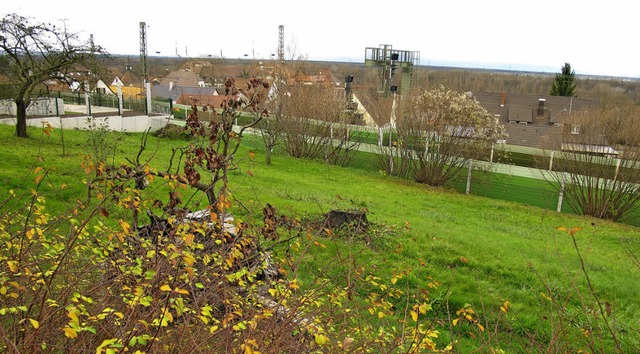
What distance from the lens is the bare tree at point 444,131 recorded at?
52.6ft

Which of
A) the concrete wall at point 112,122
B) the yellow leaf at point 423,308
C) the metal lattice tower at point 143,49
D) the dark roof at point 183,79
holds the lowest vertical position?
the concrete wall at point 112,122

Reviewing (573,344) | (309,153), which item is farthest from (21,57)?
(573,344)

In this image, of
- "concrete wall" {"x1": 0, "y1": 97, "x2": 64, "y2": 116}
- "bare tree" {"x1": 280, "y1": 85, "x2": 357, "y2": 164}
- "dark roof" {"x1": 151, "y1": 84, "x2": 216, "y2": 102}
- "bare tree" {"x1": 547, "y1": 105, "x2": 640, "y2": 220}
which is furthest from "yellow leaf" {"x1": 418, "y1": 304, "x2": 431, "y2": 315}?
"dark roof" {"x1": 151, "y1": 84, "x2": 216, "y2": 102}

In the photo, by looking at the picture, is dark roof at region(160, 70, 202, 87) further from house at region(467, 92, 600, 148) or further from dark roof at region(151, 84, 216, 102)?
house at region(467, 92, 600, 148)

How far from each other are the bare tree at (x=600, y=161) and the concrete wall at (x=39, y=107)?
20.0 meters

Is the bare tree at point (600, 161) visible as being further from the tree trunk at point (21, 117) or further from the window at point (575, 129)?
the tree trunk at point (21, 117)

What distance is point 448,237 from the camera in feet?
29.0

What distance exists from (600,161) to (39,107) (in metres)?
21.7

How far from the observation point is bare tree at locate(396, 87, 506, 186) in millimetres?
16031

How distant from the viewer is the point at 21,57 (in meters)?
15.8

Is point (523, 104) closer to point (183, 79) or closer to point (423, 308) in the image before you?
point (183, 79)

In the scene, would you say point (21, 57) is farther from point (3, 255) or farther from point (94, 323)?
point (94, 323)

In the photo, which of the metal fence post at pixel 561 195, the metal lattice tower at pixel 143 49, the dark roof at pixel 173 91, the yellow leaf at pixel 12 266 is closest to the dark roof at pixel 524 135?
the metal fence post at pixel 561 195

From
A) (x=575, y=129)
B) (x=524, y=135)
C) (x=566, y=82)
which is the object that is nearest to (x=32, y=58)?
(x=575, y=129)
